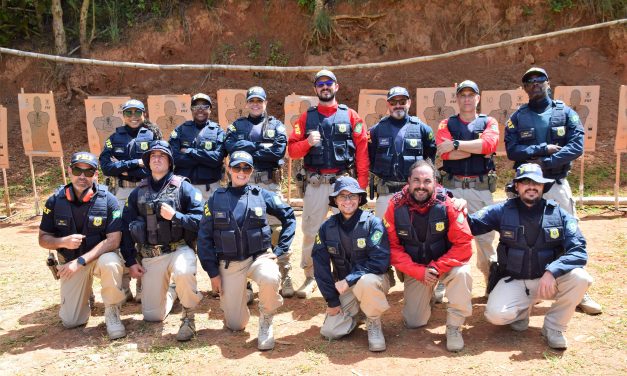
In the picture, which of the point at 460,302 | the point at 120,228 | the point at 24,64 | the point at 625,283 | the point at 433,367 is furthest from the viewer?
the point at 24,64

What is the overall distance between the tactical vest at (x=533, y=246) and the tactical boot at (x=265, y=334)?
231cm

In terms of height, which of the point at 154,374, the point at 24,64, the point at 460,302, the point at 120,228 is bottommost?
the point at 154,374

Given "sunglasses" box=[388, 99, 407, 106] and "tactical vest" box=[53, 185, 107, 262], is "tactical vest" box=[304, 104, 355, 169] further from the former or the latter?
"tactical vest" box=[53, 185, 107, 262]

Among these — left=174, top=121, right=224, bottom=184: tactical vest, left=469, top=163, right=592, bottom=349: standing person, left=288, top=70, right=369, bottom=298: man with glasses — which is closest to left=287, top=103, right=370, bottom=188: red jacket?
left=288, top=70, right=369, bottom=298: man with glasses

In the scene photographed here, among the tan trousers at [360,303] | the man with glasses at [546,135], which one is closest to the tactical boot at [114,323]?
the tan trousers at [360,303]

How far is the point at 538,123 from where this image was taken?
18.5 feet

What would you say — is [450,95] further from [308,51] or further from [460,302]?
[460,302]

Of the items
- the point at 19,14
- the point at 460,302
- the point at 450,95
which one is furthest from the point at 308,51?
the point at 460,302

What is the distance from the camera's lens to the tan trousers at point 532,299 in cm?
451

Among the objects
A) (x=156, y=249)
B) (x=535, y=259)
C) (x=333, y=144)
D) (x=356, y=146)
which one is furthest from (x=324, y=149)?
(x=535, y=259)

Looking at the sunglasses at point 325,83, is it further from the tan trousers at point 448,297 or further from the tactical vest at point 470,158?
the tan trousers at point 448,297

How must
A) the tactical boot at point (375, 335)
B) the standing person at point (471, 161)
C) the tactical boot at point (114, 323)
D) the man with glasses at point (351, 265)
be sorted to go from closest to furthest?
the tactical boot at point (375, 335) < the man with glasses at point (351, 265) < the tactical boot at point (114, 323) < the standing person at point (471, 161)

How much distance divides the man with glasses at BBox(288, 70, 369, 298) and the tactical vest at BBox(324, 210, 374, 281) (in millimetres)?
1122

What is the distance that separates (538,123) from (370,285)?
2.67 m
